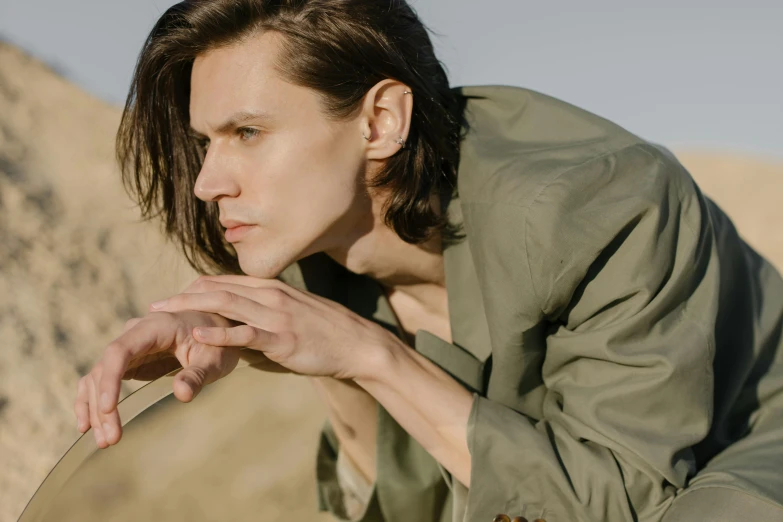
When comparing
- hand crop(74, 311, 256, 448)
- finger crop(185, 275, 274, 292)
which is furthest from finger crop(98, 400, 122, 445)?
finger crop(185, 275, 274, 292)

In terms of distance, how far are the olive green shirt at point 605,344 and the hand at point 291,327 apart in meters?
0.26

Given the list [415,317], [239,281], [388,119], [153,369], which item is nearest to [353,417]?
[415,317]

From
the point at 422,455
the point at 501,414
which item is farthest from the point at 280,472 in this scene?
the point at 501,414

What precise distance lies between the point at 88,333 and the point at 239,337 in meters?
1.93

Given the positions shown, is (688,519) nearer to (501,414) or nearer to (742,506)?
(742,506)

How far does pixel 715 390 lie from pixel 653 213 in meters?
0.52

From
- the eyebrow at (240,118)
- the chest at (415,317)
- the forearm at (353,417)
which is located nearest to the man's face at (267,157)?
the eyebrow at (240,118)

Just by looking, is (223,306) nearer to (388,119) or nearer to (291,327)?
(291,327)

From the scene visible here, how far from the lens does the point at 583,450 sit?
1756mm

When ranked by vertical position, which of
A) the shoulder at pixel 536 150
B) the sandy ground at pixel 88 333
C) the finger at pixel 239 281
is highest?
the shoulder at pixel 536 150

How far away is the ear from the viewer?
2043mm

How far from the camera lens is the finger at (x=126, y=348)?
153 centimetres

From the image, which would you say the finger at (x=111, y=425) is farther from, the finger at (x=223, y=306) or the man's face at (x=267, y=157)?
the man's face at (x=267, y=157)

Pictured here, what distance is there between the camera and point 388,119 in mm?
2064
